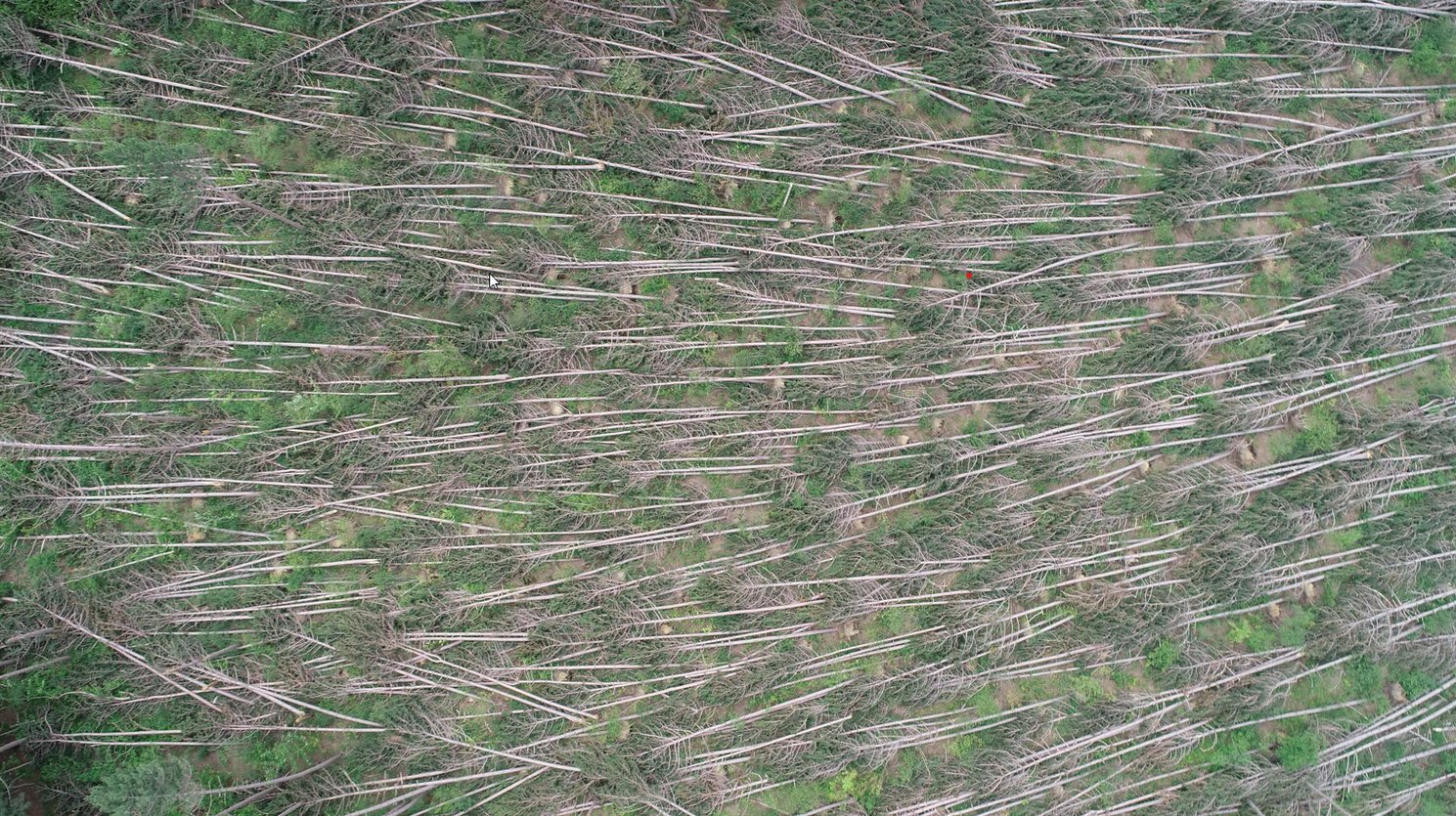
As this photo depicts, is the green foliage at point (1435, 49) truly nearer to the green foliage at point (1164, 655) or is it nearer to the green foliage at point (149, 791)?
the green foliage at point (1164, 655)

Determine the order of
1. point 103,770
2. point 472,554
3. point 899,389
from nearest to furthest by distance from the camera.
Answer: point 103,770 < point 472,554 < point 899,389

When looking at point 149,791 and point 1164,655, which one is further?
point 1164,655

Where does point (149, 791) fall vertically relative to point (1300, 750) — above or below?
below

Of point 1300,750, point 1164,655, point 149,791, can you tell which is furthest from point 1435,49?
point 149,791

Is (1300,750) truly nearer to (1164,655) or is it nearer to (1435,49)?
(1164,655)

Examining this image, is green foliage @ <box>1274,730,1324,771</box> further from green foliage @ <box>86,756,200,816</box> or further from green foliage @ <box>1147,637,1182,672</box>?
green foliage @ <box>86,756,200,816</box>

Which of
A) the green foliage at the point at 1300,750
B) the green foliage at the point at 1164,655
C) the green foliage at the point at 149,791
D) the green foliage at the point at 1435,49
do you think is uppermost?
the green foliage at the point at 1435,49

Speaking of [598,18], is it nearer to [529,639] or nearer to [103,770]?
[529,639]

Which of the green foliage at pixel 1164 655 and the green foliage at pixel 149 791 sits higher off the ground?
the green foliage at pixel 1164 655

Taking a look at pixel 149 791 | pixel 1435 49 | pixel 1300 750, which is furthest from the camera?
pixel 1435 49

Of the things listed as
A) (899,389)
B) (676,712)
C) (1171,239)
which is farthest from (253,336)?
(1171,239)

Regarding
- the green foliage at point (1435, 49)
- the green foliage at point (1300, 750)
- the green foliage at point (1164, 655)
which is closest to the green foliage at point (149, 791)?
the green foliage at point (1164, 655)
